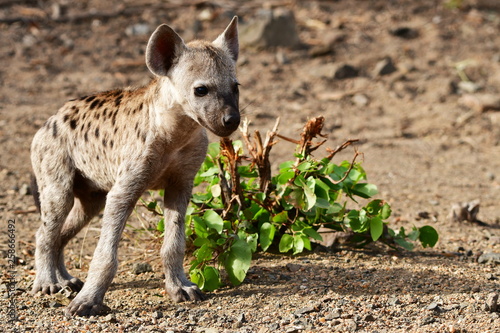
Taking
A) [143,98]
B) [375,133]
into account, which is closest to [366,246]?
[143,98]

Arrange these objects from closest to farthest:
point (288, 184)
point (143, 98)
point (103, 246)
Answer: point (103, 246) < point (143, 98) < point (288, 184)

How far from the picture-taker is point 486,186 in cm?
811

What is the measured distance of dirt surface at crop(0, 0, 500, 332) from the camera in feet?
15.6

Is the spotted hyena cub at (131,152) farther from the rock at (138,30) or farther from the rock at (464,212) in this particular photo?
the rock at (138,30)

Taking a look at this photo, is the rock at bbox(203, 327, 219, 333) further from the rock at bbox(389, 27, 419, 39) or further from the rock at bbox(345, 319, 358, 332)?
the rock at bbox(389, 27, 419, 39)

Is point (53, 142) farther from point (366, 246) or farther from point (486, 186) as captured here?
point (486, 186)

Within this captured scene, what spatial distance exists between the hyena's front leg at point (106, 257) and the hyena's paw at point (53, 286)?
0.51 meters

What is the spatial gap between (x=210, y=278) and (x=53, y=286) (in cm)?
107

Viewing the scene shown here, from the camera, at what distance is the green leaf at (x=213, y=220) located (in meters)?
5.26

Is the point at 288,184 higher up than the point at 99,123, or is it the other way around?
the point at 99,123

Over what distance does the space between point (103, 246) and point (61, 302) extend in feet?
1.97

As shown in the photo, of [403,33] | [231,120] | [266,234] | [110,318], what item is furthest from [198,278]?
[403,33]

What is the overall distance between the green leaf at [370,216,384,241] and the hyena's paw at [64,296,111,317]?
2003 mm

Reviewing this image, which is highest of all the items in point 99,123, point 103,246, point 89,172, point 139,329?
point 99,123
